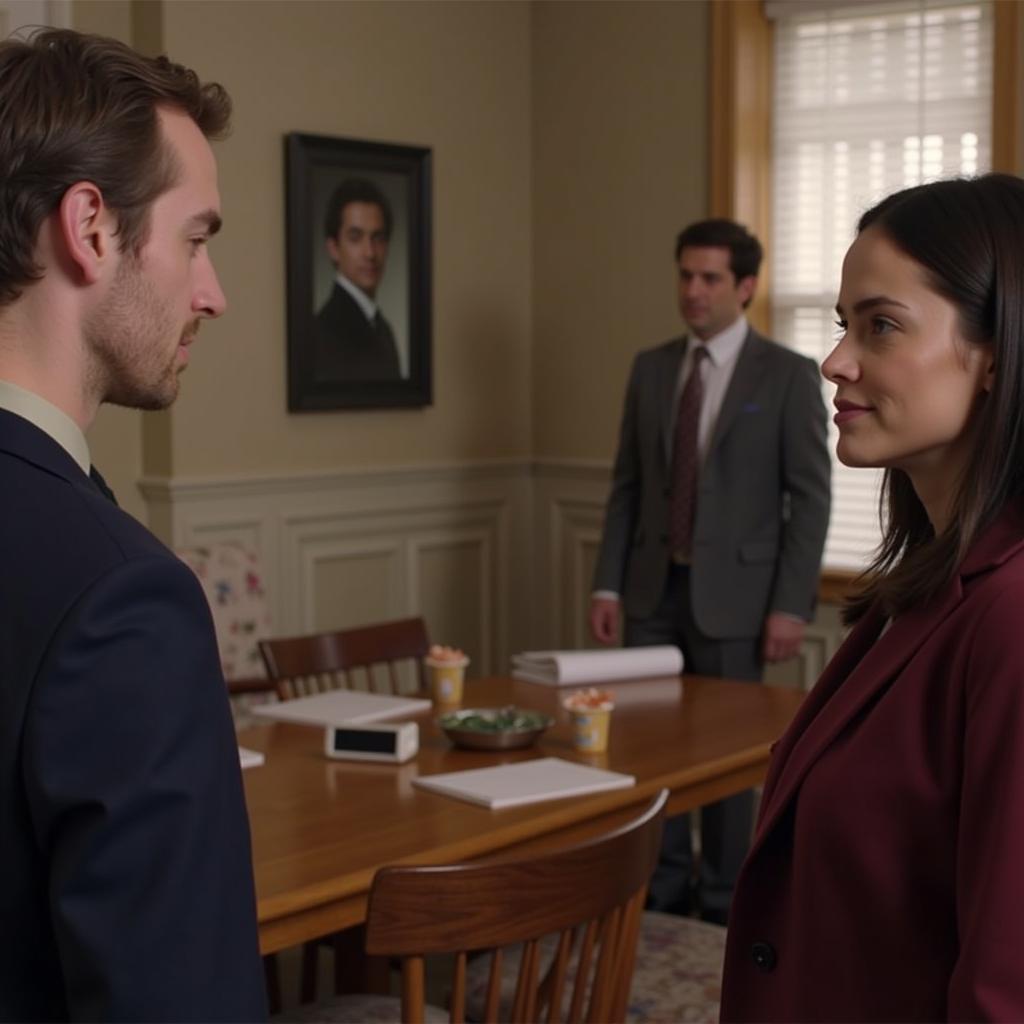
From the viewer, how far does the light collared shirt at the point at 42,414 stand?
3.75 ft

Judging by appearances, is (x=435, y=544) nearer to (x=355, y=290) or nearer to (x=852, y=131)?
(x=355, y=290)

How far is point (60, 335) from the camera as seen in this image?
3.85ft

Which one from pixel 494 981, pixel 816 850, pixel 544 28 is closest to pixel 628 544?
pixel 544 28

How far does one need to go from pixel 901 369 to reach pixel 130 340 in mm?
640

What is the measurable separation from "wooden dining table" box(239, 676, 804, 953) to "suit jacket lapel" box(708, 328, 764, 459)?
2.94 ft

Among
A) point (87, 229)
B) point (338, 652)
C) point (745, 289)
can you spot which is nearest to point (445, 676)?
point (338, 652)

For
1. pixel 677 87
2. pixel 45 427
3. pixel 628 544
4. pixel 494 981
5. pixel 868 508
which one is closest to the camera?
pixel 45 427

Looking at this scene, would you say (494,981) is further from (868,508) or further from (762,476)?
(868,508)

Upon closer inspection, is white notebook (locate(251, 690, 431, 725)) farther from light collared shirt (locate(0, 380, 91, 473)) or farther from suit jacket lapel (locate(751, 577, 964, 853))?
light collared shirt (locate(0, 380, 91, 473))

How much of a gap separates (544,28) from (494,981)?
168 inches

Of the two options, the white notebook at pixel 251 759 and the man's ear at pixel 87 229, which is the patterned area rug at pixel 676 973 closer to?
the white notebook at pixel 251 759

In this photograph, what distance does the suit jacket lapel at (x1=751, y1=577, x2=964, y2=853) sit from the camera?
131 centimetres

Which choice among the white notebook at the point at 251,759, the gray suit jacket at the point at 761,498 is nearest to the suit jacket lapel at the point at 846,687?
the white notebook at the point at 251,759

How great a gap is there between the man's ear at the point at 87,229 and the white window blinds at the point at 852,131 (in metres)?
3.66
